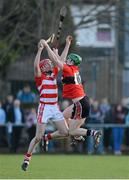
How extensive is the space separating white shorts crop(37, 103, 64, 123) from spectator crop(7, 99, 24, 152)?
34.5 feet

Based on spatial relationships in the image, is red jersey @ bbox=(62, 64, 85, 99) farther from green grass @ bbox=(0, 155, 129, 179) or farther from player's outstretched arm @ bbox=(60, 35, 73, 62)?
green grass @ bbox=(0, 155, 129, 179)

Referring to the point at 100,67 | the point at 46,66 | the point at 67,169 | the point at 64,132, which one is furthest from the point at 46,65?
the point at 100,67

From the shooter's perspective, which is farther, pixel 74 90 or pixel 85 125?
pixel 85 125

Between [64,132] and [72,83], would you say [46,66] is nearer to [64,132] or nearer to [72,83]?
[72,83]

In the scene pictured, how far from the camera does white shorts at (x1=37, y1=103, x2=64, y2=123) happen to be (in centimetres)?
1880

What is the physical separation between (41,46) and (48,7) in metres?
15.2

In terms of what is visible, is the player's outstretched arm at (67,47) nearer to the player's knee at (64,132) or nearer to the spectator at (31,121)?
the player's knee at (64,132)

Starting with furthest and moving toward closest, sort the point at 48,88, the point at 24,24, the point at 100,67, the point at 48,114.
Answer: the point at 100,67 < the point at 24,24 < the point at 48,88 < the point at 48,114

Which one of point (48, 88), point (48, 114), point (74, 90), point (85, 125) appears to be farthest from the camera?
point (85, 125)

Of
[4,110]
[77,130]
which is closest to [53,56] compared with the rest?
[77,130]

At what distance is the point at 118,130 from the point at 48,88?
36.6ft

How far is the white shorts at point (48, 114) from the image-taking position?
61.7 ft

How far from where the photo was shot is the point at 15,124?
29688 millimetres

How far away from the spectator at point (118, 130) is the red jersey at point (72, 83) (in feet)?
34.6
